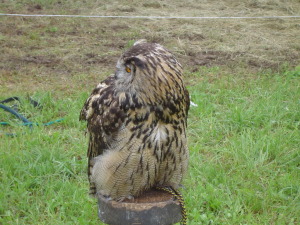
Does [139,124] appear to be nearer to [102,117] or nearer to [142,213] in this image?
[102,117]

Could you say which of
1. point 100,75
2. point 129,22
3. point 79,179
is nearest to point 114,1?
point 129,22

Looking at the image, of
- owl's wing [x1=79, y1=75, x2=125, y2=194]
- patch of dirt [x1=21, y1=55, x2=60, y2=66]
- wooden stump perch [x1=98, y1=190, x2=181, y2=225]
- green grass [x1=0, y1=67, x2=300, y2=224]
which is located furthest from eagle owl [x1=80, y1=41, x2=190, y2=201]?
patch of dirt [x1=21, y1=55, x2=60, y2=66]

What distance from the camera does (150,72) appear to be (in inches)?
73.8

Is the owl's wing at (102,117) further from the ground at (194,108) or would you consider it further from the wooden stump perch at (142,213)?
the ground at (194,108)

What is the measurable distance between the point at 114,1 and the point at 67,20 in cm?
196

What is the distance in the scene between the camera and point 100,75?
594cm

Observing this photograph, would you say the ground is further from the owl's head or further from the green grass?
the owl's head

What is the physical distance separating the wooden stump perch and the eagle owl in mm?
236

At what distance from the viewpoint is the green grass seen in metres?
3.30

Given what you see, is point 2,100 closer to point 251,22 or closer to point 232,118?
point 232,118

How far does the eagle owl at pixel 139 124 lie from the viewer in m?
1.91

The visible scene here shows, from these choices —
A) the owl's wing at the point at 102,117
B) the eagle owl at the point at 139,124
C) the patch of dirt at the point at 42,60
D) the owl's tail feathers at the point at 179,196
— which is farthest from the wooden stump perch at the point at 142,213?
the patch of dirt at the point at 42,60

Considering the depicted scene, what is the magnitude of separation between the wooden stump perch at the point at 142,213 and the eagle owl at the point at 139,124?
24cm

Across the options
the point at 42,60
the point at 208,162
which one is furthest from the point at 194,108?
the point at 42,60
